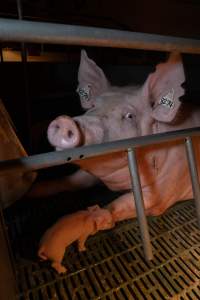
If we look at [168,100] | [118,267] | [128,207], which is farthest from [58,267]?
[168,100]

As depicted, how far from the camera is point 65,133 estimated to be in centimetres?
91

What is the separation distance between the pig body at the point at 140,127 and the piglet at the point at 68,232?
0.36 ft

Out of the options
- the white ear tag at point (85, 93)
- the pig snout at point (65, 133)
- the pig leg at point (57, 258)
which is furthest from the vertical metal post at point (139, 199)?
the white ear tag at point (85, 93)

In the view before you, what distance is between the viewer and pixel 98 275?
1.06 meters

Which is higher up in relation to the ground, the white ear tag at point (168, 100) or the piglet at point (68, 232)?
the white ear tag at point (168, 100)

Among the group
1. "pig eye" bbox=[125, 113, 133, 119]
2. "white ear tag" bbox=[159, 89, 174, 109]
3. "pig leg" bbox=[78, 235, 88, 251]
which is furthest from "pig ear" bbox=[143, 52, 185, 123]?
"pig leg" bbox=[78, 235, 88, 251]

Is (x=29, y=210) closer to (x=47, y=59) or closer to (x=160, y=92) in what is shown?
(x=160, y=92)

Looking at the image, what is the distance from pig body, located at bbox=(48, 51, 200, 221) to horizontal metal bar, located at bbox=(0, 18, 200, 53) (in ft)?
1.29

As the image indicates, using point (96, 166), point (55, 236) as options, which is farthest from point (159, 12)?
point (55, 236)

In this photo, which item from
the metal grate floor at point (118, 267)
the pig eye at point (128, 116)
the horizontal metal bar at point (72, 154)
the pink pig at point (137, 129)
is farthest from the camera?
the pig eye at point (128, 116)

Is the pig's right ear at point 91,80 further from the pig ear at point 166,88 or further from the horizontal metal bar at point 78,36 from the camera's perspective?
the horizontal metal bar at point 78,36

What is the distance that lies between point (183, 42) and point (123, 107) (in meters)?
0.60

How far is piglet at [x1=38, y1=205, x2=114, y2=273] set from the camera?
100 cm

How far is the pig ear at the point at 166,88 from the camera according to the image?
1.04 metres
